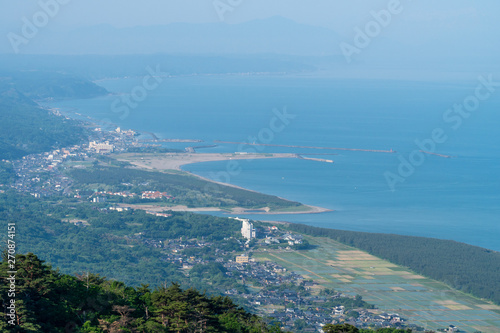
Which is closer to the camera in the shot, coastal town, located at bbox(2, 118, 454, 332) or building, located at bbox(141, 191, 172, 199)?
coastal town, located at bbox(2, 118, 454, 332)

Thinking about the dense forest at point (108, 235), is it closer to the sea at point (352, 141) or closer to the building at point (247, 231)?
the building at point (247, 231)

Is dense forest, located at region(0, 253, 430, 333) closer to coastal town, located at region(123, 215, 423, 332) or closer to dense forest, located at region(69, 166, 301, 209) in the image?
coastal town, located at region(123, 215, 423, 332)

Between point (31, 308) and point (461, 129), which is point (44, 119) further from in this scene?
point (31, 308)

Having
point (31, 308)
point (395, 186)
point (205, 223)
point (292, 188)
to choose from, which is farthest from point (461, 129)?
point (31, 308)

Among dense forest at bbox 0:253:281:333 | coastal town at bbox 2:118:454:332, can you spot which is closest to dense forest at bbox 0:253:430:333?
dense forest at bbox 0:253:281:333

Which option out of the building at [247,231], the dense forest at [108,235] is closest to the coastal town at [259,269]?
the building at [247,231]
